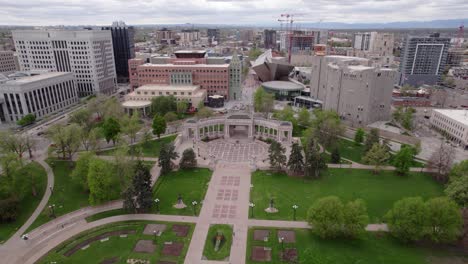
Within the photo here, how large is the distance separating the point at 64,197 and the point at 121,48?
13594 cm

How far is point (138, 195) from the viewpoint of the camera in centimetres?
5253

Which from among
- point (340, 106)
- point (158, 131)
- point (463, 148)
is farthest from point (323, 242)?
point (340, 106)

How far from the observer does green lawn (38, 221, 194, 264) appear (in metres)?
42.8

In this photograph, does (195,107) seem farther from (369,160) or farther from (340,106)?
(369,160)

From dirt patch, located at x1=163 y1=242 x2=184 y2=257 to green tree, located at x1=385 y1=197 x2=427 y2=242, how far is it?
33.6m

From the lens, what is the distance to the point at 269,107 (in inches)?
4309

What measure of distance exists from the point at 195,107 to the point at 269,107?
31170 mm

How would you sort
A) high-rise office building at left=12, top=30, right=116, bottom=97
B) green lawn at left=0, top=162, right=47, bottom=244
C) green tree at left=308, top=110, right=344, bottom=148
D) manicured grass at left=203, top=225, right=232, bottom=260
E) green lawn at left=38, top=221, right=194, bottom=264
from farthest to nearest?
high-rise office building at left=12, top=30, right=116, bottom=97 < green tree at left=308, top=110, right=344, bottom=148 < green lawn at left=0, top=162, right=47, bottom=244 < manicured grass at left=203, top=225, right=232, bottom=260 < green lawn at left=38, top=221, right=194, bottom=264

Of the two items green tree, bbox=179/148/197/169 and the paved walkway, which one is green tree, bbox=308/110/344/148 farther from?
green tree, bbox=179/148/197/169

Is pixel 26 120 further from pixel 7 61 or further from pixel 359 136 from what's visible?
pixel 359 136

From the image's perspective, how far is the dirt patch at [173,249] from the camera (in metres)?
44.0

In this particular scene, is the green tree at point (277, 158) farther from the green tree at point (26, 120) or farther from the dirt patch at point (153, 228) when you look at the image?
the green tree at point (26, 120)

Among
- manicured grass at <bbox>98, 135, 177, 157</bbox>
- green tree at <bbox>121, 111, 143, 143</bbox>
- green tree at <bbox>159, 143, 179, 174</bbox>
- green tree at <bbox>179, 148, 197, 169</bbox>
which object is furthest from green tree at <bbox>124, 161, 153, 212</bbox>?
green tree at <bbox>121, 111, 143, 143</bbox>

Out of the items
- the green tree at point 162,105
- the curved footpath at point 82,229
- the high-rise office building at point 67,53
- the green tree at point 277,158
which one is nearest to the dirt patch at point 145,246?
the curved footpath at point 82,229
